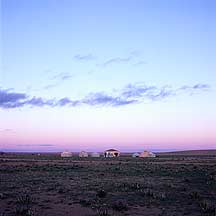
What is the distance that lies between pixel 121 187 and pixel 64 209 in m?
7.93

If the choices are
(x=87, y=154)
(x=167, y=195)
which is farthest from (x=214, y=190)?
(x=87, y=154)

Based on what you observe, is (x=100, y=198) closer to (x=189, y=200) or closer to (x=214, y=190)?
(x=189, y=200)

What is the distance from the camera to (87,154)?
114 m

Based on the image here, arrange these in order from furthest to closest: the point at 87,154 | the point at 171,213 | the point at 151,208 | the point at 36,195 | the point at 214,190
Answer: the point at 87,154
the point at 214,190
the point at 36,195
the point at 151,208
the point at 171,213

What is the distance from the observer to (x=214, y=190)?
22.3 m

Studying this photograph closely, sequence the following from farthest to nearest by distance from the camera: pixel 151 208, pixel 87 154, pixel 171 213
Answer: pixel 87 154, pixel 151 208, pixel 171 213

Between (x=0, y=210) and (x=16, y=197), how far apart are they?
3.34 meters

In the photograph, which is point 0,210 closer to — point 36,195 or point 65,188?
point 36,195

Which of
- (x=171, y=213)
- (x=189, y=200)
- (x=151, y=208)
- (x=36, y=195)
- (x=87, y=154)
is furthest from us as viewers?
(x=87, y=154)

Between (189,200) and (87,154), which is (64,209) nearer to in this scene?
(189,200)

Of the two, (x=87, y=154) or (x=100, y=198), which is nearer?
(x=100, y=198)

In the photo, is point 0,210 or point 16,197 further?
point 16,197

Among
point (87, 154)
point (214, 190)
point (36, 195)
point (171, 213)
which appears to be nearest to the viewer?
point (171, 213)

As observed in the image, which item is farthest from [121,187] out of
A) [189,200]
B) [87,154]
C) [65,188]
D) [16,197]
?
[87,154]
